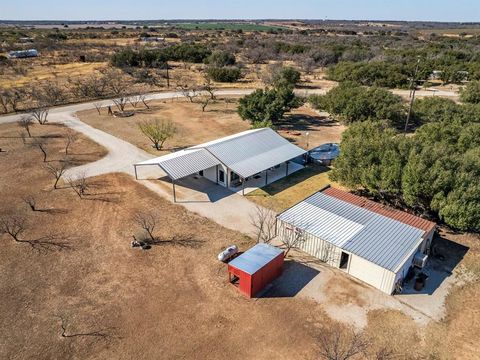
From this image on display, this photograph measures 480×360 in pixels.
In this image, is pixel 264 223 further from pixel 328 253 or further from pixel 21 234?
pixel 21 234

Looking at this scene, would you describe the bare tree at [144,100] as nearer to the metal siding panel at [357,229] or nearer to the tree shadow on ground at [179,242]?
the tree shadow on ground at [179,242]

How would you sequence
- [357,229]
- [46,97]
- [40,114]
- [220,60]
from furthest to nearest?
1. [220,60]
2. [46,97]
3. [40,114]
4. [357,229]

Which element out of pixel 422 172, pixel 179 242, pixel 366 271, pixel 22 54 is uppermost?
pixel 22 54

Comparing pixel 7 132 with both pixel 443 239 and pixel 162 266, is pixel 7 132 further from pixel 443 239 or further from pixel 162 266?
pixel 443 239

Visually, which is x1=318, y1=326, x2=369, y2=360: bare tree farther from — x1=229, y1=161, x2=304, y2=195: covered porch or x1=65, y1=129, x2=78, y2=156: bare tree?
x1=65, y1=129, x2=78, y2=156: bare tree

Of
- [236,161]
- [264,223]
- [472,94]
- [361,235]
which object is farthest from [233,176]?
[472,94]

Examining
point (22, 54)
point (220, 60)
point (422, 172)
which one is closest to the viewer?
point (422, 172)

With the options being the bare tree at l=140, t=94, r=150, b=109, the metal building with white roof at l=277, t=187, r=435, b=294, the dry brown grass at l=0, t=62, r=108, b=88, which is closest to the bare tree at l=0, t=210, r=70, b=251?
the metal building with white roof at l=277, t=187, r=435, b=294

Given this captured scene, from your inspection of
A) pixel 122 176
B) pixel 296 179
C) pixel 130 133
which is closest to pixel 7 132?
pixel 130 133
